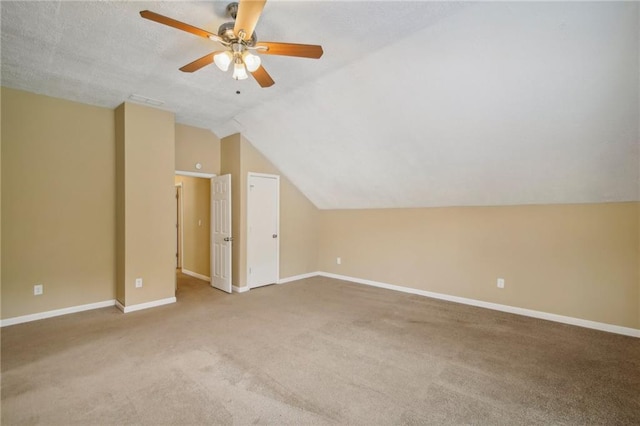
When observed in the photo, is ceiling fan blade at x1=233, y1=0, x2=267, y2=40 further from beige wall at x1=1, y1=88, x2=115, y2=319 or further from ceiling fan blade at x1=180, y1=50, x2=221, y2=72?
beige wall at x1=1, y1=88, x2=115, y2=319

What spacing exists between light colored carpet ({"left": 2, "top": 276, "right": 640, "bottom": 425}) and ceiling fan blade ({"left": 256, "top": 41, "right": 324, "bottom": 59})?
2.53 metres

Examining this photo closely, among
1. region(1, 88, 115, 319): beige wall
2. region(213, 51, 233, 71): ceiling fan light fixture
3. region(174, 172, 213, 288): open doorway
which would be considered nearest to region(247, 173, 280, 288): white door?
region(174, 172, 213, 288): open doorway

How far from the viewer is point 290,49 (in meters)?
2.13

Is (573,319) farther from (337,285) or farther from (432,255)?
(337,285)

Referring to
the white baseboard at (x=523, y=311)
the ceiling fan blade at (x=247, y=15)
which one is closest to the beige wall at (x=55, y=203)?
the ceiling fan blade at (x=247, y=15)

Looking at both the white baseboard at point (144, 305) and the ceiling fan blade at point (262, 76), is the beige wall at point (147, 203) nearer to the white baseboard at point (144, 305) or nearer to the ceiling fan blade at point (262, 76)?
the white baseboard at point (144, 305)

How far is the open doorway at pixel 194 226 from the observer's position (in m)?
5.82

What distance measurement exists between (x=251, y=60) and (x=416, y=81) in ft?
5.55

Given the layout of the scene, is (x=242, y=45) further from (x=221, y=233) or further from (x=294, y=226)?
(x=294, y=226)

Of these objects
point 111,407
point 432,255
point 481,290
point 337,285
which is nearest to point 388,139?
point 432,255

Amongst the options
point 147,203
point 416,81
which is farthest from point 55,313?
point 416,81

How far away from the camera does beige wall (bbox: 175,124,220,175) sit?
16.0 ft

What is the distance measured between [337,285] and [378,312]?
5.04 ft

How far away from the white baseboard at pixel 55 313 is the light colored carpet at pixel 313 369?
15 centimetres
